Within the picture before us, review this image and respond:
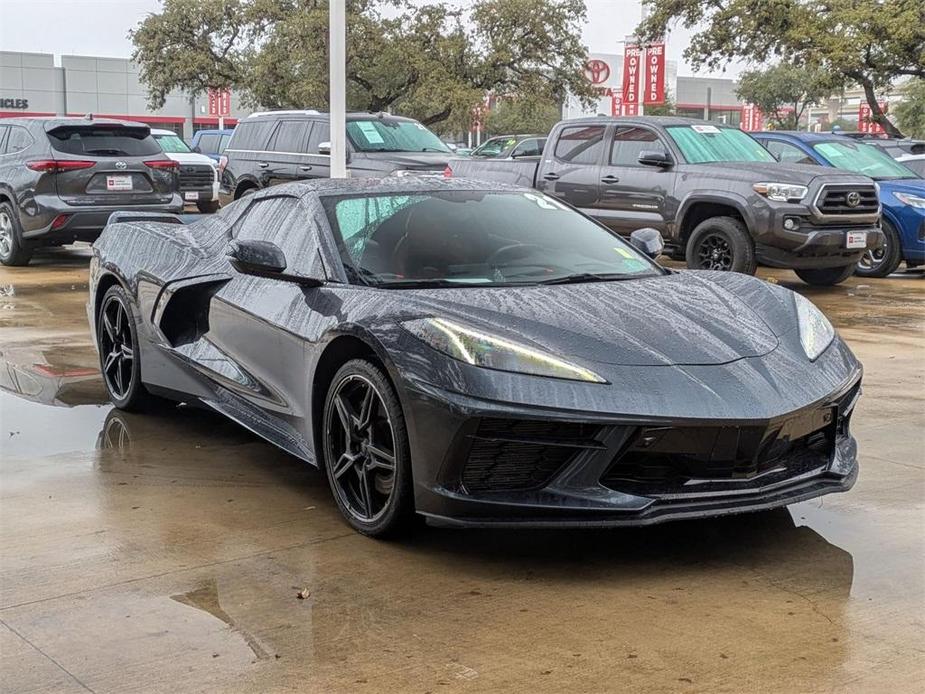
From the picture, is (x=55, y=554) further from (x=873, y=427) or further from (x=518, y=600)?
(x=873, y=427)

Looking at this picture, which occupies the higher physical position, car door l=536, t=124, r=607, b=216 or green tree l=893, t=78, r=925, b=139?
green tree l=893, t=78, r=925, b=139

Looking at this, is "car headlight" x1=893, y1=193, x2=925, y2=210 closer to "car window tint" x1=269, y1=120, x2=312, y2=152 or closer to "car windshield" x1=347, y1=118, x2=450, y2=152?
"car windshield" x1=347, y1=118, x2=450, y2=152

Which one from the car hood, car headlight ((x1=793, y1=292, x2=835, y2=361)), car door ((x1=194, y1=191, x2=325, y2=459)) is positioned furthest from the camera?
car door ((x1=194, y1=191, x2=325, y2=459))

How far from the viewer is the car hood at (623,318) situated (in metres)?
4.25

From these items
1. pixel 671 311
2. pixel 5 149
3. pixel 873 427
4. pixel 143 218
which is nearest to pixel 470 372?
pixel 671 311

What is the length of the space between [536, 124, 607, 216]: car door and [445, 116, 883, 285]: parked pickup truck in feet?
0.04

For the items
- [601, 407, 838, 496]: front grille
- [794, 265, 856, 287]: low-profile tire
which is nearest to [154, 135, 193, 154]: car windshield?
[794, 265, 856, 287]: low-profile tire

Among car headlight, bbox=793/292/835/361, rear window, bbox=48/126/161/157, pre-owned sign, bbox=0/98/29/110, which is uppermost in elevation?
pre-owned sign, bbox=0/98/29/110

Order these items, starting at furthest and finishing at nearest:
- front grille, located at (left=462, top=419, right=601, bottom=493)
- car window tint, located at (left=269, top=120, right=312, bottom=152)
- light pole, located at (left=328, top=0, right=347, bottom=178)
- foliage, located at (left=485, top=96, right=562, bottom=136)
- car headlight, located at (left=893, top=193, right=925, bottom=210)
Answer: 1. foliage, located at (left=485, top=96, right=562, bottom=136)
2. car window tint, located at (left=269, top=120, right=312, bottom=152)
3. car headlight, located at (left=893, top=193, right=925, bottom=210)
4. light pole, located at (left=328, top=0, right=347, bottom=178)
5. front grille, located at (left=462, top=419, right=601, bottom=493)

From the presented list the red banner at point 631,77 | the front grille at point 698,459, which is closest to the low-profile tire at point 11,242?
the front grille at point 698,459

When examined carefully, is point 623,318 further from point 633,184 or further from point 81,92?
point 81,92

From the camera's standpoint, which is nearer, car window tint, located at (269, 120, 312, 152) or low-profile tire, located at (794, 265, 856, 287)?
low-profile tire, located at (794, 265, 856, 287)

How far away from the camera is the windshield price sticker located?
55.9ft

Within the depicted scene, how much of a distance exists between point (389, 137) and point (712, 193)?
6117 millimetres
